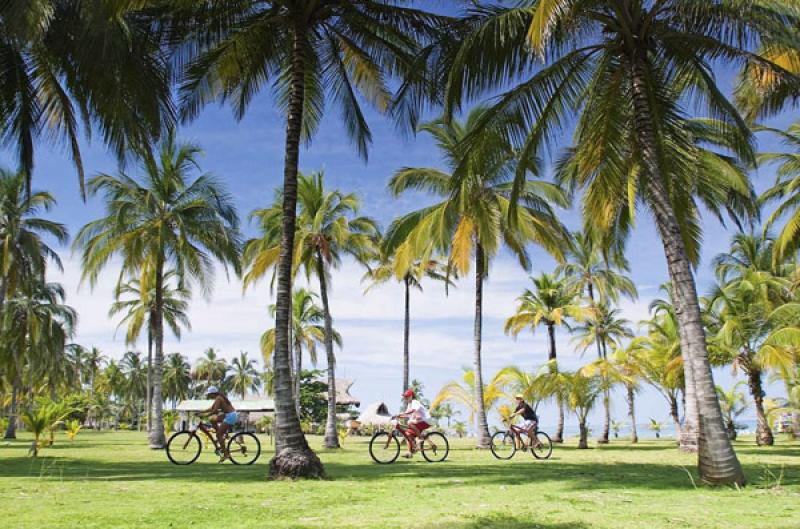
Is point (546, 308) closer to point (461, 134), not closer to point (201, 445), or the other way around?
point (461, 134)

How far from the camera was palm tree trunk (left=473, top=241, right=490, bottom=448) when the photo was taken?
24156 millimetres

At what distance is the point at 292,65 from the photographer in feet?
44.0

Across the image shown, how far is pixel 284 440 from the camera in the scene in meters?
11.5

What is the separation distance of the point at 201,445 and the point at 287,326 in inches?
178

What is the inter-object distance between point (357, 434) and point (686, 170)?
47.2 m

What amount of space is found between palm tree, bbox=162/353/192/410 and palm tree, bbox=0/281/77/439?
4931 centimetres

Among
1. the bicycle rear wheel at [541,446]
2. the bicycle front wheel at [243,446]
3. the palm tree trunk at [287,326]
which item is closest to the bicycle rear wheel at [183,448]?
the bicycle front wheel at [243,446]

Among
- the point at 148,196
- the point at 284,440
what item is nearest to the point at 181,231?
the point at 148,196

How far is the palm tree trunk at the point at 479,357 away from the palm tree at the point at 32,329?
83.7ft

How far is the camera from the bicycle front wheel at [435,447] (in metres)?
15.2

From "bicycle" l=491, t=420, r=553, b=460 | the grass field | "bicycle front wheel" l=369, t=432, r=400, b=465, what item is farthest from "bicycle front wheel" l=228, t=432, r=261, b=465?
"bicycle" l=491, t=420, r=553, b=460

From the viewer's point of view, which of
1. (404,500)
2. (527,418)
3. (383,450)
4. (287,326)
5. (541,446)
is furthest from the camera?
(541,446)

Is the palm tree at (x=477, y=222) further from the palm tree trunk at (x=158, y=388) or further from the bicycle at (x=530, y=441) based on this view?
the palm tree trunk at (x=158, y=388)

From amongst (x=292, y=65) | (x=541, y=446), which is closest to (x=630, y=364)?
(x=541, y=446)
